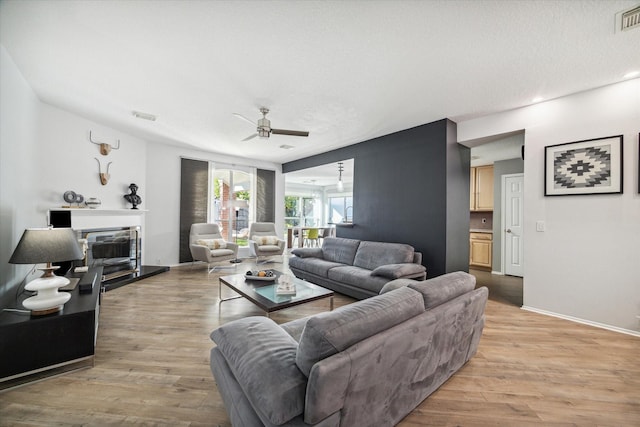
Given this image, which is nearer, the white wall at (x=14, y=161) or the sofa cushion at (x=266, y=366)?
the sofa cushion at (x=266, y=366)

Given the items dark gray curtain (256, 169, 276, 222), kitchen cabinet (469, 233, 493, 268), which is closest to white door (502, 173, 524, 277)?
kitchen cabinet (469, 233, 493, 268)

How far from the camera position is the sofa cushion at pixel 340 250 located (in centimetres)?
422

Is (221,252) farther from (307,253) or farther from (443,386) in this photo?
(443,386)

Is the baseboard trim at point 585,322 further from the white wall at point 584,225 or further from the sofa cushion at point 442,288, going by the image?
the sofa cushion at point 442,288

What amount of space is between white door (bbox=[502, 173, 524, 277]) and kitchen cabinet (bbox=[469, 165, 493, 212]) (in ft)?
1.01

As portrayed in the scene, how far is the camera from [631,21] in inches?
70.7

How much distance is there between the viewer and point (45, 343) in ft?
5.96

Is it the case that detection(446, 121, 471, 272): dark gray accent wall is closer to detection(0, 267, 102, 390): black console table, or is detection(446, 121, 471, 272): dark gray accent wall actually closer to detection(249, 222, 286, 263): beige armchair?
detection(249, 222, 286, 263): beige armchair

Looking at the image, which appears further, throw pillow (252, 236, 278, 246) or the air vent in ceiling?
throw pillow (252, 236, 278, 246)

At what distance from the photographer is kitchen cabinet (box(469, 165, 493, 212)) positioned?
18.3 ft

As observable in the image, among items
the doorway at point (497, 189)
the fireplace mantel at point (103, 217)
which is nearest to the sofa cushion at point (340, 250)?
the doorway at point (497, 189)

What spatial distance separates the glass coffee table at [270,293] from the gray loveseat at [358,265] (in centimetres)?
64

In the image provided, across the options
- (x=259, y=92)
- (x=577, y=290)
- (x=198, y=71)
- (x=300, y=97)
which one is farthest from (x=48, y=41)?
(x=577, y=290)

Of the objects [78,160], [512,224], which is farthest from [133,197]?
[512,224]
